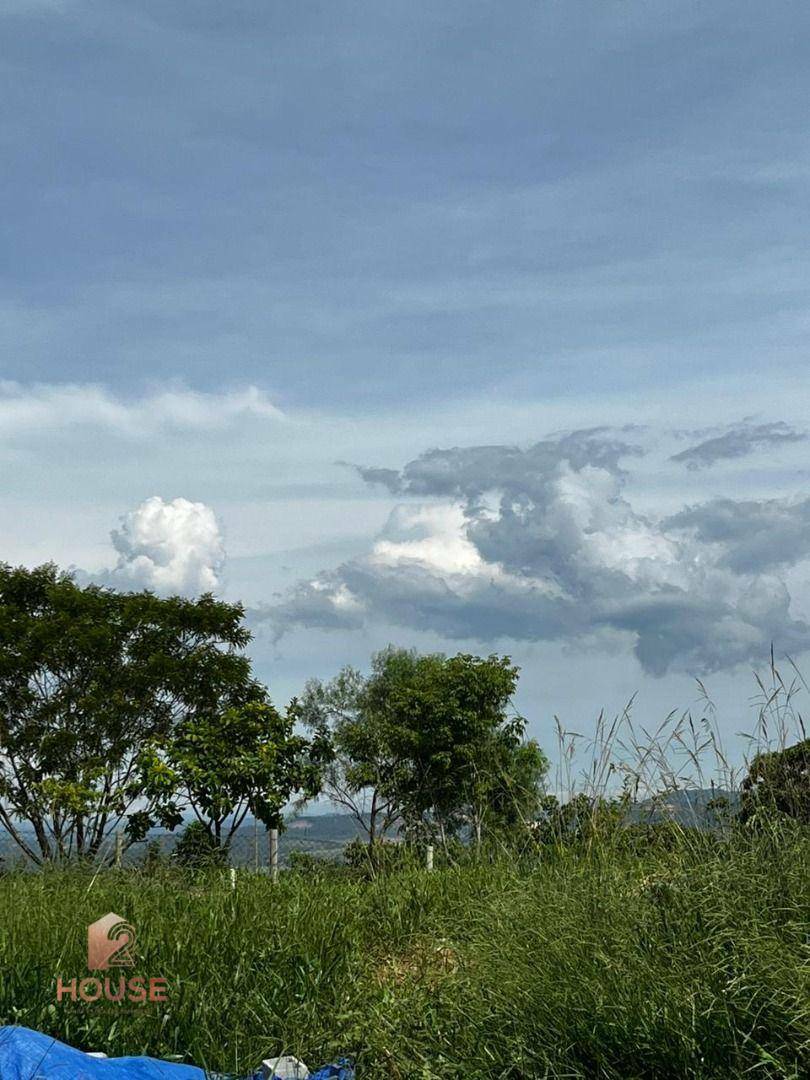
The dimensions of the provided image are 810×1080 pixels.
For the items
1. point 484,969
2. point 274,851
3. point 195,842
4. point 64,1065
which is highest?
point 195,842

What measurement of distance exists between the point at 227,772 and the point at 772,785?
734cm

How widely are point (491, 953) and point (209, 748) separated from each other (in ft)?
25.8

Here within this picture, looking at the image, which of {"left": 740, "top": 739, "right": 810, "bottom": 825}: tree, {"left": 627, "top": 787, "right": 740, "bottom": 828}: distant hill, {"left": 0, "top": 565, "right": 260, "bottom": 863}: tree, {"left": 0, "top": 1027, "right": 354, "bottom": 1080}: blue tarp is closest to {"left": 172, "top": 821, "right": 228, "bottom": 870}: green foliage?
{"left": 0, "top": 565, "right": 260, "bottom": 863}: tree

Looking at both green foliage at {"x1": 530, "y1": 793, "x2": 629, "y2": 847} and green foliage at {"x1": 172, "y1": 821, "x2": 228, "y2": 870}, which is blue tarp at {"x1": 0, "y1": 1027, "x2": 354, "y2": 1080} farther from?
green foliage at {"x1": 172, "y1": 821, "x2": 228, "y2": 870}

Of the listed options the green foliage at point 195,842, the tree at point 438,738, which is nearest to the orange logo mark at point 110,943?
the green foliage at point 195,842

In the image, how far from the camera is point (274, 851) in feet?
35.4

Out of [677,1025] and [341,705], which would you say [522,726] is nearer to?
[341,705]

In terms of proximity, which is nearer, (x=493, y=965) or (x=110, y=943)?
(x=493, y=965)

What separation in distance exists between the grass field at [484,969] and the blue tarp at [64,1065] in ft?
0.94

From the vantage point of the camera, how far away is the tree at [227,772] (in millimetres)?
12117

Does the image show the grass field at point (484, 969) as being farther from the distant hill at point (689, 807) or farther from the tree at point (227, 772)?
the tree at point (227, 772)

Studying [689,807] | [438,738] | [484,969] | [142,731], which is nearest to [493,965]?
[484,969]

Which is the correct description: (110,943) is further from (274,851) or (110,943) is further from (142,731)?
(142,731)

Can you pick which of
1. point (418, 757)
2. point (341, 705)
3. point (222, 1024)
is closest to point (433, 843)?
point (222, 1024)
